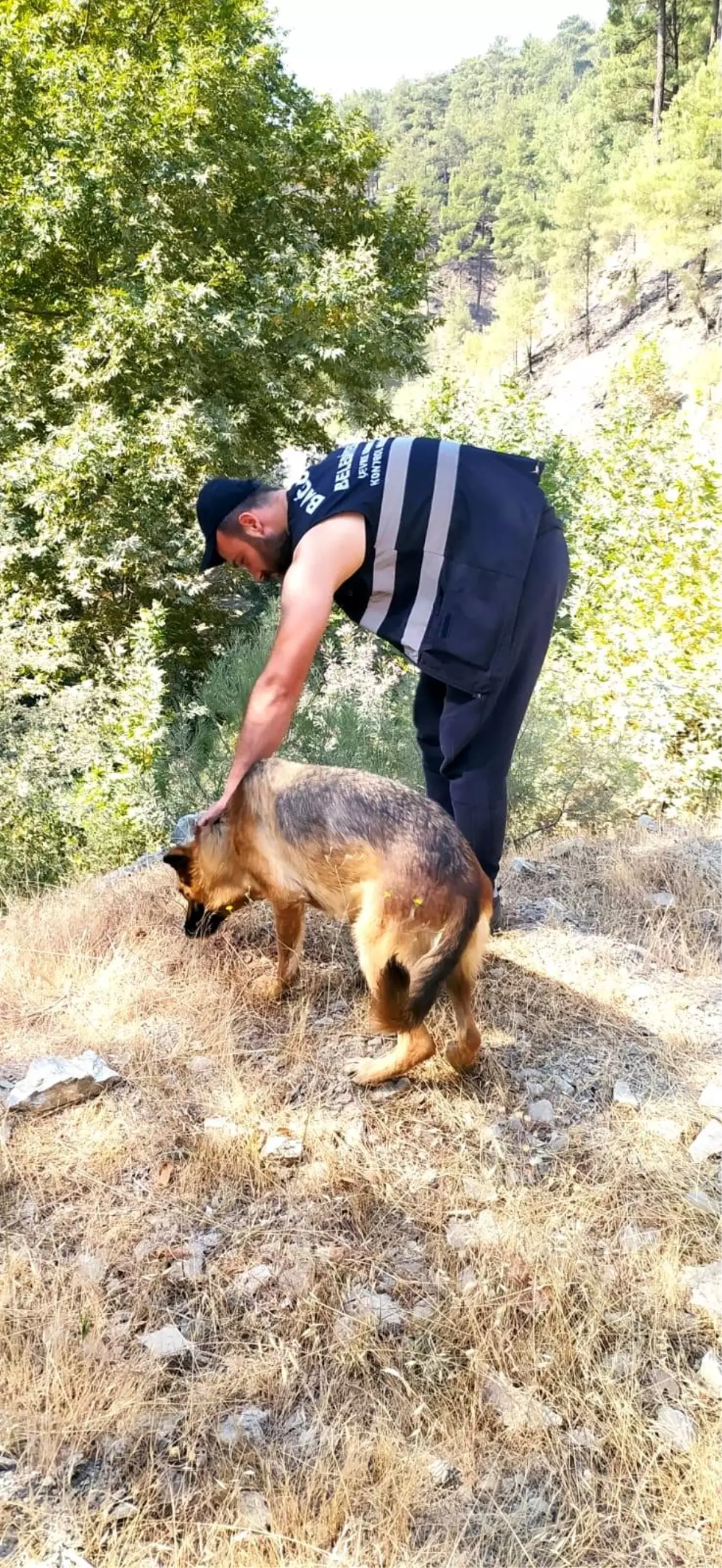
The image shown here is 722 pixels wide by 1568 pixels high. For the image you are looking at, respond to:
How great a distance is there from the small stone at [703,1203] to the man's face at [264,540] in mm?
2142

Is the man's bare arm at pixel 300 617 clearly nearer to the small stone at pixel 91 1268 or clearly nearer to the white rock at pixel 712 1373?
the small stone at pixel 91 1268

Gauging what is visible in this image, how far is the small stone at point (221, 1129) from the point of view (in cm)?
262

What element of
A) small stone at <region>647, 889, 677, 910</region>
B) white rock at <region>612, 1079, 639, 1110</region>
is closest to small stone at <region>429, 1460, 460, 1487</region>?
white rock at <region>612, 1079, 639, 1110</region>

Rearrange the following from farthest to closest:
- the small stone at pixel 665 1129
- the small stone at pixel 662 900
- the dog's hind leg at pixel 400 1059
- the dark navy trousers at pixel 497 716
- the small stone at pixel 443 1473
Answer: the small stone at pixel 662 900 → the dark navy trousers at pixel 497 716 → the dog's hind leg at pixel 400 1059 → the small stone at pixel 665 1129 → the small stone at pixel 443 1473

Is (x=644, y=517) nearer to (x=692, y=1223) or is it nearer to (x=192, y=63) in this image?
(x=692, y=1223)

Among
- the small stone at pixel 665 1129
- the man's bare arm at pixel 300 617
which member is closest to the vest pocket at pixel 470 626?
the man's bare arm at pixel 300 617

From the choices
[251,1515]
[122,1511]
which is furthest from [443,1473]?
[122,1511]

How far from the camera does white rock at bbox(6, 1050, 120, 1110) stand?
9.05ft

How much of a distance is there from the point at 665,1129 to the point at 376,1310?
106 cm

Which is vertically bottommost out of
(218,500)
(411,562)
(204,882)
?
(204,882)

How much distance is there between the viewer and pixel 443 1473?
1.78 m

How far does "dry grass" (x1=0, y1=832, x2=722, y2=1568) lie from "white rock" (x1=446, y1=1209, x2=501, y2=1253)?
0.01 meters

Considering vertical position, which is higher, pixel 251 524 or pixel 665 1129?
pixel 251 524

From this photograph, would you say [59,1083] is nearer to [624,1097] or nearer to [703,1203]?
[624,1097]
